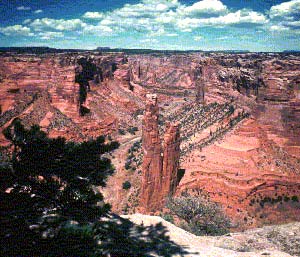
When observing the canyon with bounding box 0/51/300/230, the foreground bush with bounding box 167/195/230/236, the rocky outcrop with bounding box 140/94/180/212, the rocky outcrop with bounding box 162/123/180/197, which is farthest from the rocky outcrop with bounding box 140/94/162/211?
the foreground bush with bounding box 167/195/230/236

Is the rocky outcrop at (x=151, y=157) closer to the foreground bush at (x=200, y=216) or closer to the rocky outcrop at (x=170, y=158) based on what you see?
the rocky outcrop at (x=170, y=158)

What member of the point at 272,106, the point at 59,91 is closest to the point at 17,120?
the point at 272,106

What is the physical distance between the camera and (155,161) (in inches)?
1248

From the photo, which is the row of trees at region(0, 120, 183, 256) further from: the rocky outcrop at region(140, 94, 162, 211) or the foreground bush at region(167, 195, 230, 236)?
the rocky outcrop at region(140, 94, 162, 211)

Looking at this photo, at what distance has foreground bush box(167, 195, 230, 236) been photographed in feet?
81.1

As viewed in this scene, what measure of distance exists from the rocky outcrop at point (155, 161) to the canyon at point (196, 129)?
0.11 meters

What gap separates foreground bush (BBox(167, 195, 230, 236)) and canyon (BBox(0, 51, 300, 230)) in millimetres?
3257

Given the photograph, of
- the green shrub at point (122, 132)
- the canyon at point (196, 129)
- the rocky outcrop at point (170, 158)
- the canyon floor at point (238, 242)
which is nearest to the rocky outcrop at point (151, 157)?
the canyon at point (196, 129)

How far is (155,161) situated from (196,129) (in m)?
25.2

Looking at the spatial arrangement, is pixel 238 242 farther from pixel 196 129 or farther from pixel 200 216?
pixel 196 129

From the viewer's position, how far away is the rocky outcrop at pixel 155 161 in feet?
103

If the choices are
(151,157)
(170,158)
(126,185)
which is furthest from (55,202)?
(126,185)

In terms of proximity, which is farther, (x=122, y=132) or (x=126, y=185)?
(x=122, y=132)

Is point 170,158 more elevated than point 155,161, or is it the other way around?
point 170,158
